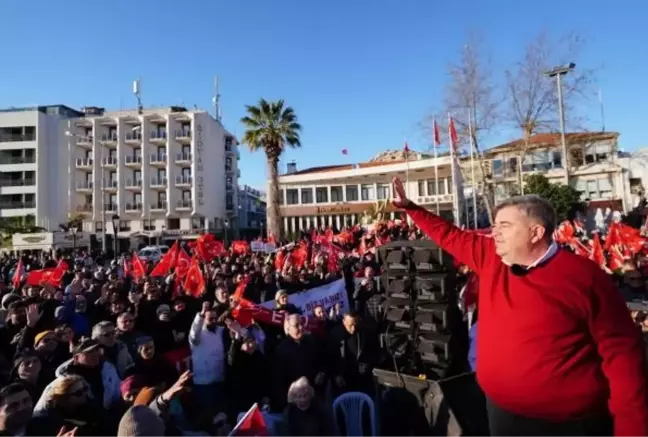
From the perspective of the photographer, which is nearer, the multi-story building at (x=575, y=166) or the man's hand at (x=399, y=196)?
the man's hand at (x=399, y=196)

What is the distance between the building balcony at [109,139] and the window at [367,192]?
92.8ft

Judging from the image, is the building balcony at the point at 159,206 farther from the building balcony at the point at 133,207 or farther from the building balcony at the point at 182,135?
the building balcony at the point at 182,135

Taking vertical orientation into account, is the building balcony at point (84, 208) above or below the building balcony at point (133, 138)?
below

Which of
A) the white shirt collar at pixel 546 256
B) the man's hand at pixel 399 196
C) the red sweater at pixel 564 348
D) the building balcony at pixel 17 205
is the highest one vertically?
the building balcony at pixel 17 205

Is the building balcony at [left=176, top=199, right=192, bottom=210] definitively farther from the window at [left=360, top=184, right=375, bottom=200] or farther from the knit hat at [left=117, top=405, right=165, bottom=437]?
the knit hat at [left=117, top=405, right=165, bottom=437]

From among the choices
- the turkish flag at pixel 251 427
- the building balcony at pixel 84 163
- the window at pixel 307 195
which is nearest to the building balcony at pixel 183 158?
the building balcony at pixel 84 163

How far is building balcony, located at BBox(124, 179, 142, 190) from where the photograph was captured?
5450 cm

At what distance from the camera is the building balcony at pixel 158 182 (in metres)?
54.4

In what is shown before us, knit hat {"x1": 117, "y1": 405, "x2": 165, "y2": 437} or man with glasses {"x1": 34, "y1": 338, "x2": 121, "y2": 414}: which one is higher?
knit hat {"x1": 117, "y1": 405, "x2": 165, "y2": 437}

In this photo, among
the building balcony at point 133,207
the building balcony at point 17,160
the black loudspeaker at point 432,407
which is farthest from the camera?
the building balcony at point 17,160

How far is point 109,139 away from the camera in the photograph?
56188 millimetres

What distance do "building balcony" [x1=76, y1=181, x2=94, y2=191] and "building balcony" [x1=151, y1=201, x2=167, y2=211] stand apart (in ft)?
25.1

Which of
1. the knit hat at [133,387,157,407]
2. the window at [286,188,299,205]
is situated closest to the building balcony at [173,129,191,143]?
the window at [286,188,299,205]

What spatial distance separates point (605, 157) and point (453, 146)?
23374 millimetres
